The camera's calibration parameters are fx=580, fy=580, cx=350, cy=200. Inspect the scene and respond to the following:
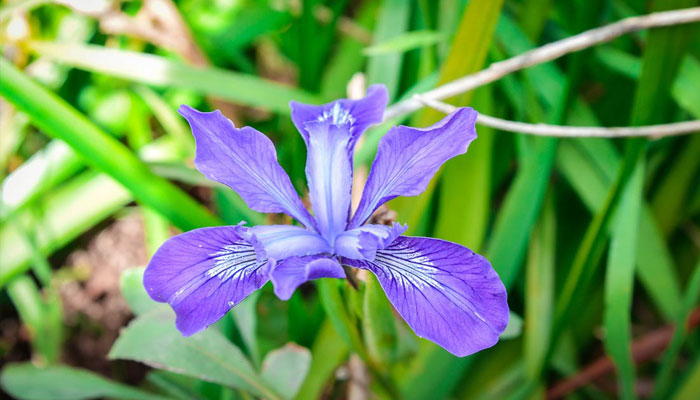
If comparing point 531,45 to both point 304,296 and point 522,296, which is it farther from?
point 304,296

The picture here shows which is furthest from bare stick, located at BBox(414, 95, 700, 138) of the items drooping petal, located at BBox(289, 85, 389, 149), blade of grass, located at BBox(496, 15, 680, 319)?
drooping petal, located at BBox(289, 85, 389, 149)

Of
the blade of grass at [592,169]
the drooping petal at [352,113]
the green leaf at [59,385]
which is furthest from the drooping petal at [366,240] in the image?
the blade of grass at [592,169]

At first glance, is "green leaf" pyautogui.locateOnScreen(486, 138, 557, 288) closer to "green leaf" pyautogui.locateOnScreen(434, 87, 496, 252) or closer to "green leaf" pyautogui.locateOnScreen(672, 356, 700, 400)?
"green leaf" pyautogui.locateOnScreen(434, 87, 496, 252)

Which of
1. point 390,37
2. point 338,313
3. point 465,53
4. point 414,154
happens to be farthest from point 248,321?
point 390,37

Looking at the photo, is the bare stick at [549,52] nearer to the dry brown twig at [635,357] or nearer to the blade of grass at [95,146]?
the blade of grass at [95,146]

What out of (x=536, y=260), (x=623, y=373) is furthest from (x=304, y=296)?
(x=623, y=373)
